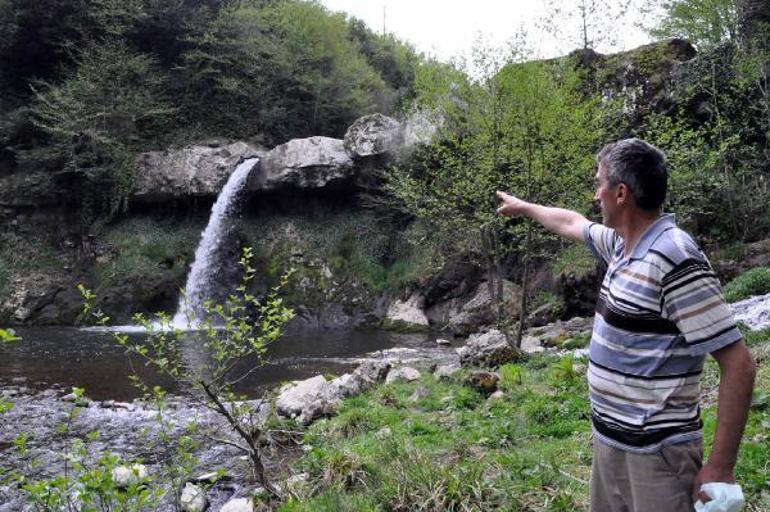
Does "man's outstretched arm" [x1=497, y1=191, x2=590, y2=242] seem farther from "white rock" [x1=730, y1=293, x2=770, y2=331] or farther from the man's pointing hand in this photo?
"white rock" [x1=730, y1=293, x2=770, y2=331]

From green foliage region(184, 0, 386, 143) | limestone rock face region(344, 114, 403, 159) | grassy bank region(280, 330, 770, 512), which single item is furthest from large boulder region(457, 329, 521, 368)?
green foliage region(184, 0, 386, 143)

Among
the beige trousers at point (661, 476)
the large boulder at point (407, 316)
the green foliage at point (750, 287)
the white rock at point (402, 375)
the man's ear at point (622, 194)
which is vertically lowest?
the large boulder at point (407, 316)

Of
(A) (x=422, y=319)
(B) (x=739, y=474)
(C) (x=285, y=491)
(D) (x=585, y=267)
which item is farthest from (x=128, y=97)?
(B) (x=739, y=474)

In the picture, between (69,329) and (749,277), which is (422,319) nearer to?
(749,277)

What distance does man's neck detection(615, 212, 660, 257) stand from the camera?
215cm

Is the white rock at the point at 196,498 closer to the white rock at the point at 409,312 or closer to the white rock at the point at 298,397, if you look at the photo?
the white rock at the point at 298,397

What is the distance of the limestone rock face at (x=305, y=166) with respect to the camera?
866 inches

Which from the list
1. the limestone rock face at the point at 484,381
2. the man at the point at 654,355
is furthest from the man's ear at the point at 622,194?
the limestone rock face at the point at 484,381

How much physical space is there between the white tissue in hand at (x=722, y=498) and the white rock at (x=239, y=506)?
3972mm

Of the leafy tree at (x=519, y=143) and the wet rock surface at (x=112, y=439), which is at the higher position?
the leafy tree at (x=519, y=143)

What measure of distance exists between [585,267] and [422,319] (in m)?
5.98

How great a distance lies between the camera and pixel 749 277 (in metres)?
12.0

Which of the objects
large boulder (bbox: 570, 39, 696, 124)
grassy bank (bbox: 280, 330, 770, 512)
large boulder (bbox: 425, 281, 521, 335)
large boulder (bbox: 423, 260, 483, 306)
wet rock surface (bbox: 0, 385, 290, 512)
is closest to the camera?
grassy bank (bbox: 280, 330, 770, 512)

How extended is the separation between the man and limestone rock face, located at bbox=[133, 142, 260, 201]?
71.3 ft
